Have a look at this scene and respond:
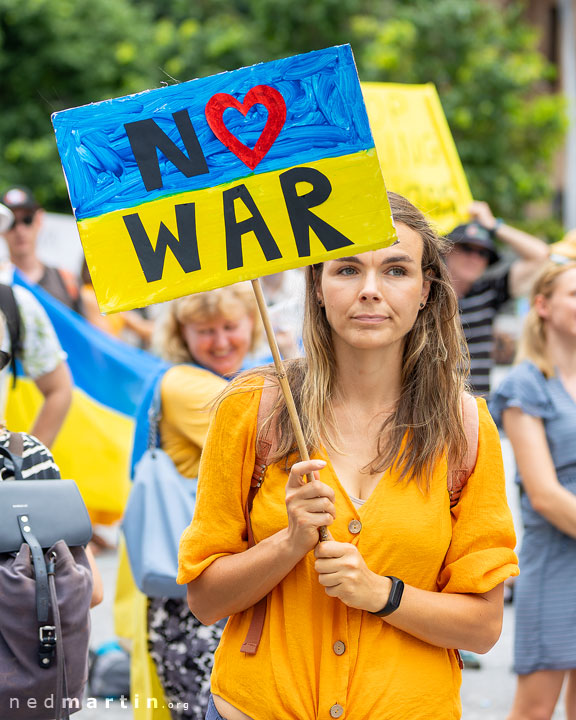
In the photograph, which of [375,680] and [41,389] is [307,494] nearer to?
[375,680]

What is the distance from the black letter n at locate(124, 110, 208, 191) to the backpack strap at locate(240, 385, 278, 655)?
0.51 m

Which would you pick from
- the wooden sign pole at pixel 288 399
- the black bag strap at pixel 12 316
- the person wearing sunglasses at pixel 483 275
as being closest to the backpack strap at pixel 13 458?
the wooden sign pole at pixel 288 399

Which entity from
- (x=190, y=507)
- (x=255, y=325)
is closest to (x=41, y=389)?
(x=255, y=325)

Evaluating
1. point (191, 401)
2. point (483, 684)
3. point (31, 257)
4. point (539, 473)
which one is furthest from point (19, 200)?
point (539, 473)

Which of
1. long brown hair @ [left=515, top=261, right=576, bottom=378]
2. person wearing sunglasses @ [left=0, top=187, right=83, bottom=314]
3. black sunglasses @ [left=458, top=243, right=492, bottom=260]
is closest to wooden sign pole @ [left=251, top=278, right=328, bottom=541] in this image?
long brown hair @ [left=515, top=261, right=576, bottom=378]

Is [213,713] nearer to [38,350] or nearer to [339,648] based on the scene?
[339,648]

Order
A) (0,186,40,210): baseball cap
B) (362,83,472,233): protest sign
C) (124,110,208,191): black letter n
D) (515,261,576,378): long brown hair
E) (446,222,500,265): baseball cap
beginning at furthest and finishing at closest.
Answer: (0,186,40,210): baseball cap
(446,222,500,265): baseball cap
(362,83,472,233): protest sign
(515,261,576,378): long brown hair
(124,110,208,191): black letter n

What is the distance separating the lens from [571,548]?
3.87 metres

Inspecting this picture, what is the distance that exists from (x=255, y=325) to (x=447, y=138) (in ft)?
8.06

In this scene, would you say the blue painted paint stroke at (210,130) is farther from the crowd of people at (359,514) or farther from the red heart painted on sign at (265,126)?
the crowd of people at (359,514)

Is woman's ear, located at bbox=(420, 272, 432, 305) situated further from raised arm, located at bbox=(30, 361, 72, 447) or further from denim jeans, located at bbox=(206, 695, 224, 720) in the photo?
raised arm, located at bbox=(30, 361, 72, 447)

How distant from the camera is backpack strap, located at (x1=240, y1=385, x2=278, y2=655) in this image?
2.29 m

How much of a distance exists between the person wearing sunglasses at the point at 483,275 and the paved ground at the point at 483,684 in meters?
0.71

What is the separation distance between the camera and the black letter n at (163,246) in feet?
7.41
